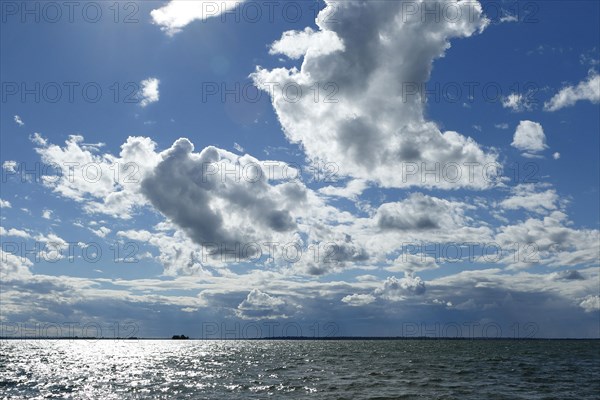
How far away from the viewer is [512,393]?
53.7 m

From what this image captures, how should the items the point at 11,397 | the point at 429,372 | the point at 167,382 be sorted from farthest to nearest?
the point at 429,372
the point at 167,382
the point at 11,397

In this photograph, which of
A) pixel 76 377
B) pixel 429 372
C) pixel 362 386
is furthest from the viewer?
pixel 429 372

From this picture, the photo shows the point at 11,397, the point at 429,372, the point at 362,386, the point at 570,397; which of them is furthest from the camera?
the point at 429,372

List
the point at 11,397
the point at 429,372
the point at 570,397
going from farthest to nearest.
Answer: the point at 429,372, the point at 570,397, the point at 11,397

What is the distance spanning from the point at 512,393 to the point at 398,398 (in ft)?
46.5

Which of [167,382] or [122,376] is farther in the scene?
[122,376]

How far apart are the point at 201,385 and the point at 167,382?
5939 millimetres

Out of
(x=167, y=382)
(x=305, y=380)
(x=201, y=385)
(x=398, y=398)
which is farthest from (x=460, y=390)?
(x=167, y=382)

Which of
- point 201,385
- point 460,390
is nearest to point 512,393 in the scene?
point 460,390

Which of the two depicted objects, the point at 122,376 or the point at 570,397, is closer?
the point at 570,397

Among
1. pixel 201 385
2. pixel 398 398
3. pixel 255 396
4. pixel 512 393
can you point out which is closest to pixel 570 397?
pixel 512 393

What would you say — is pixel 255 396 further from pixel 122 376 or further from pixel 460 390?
pixel 122 376

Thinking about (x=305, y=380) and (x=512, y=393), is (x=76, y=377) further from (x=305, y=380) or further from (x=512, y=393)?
(x=512, y=393)

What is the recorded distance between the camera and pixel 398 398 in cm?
4838
